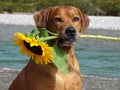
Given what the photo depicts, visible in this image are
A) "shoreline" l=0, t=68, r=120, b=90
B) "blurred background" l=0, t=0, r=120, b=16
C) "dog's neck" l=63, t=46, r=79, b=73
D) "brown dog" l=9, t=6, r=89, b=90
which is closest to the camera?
"brown dog" l=9, t=6, r=89, b=90

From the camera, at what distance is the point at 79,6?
55844 millimetres

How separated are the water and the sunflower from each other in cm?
799

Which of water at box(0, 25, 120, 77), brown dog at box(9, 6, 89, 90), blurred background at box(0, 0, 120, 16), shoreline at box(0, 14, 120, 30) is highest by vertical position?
brown dog at box(9, 6, 89, 90)

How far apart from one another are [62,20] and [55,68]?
0.70m

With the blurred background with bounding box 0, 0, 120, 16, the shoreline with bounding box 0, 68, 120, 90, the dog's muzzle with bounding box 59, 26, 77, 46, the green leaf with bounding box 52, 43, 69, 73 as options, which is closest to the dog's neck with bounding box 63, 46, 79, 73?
the green leaf with bounding box 52, 43, 69, 73

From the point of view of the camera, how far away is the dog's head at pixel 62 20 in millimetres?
7777

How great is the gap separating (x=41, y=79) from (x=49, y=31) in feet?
2.29

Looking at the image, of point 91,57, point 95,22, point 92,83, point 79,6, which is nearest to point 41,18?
point 92,83

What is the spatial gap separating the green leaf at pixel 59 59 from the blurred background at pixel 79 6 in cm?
4687

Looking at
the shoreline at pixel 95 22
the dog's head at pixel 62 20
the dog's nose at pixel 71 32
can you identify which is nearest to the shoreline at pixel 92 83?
the dog's head at pixel 62 20

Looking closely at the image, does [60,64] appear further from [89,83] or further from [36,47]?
[89,83]

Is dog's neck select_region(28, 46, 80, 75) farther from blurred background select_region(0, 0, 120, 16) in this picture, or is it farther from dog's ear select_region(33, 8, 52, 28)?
blurred background select_region(0, 0, 120, 16)

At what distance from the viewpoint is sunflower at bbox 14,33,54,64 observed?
721cm

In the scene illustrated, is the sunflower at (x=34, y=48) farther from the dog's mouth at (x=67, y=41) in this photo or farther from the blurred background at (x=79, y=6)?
the blurred background at (x=79, y=6)
